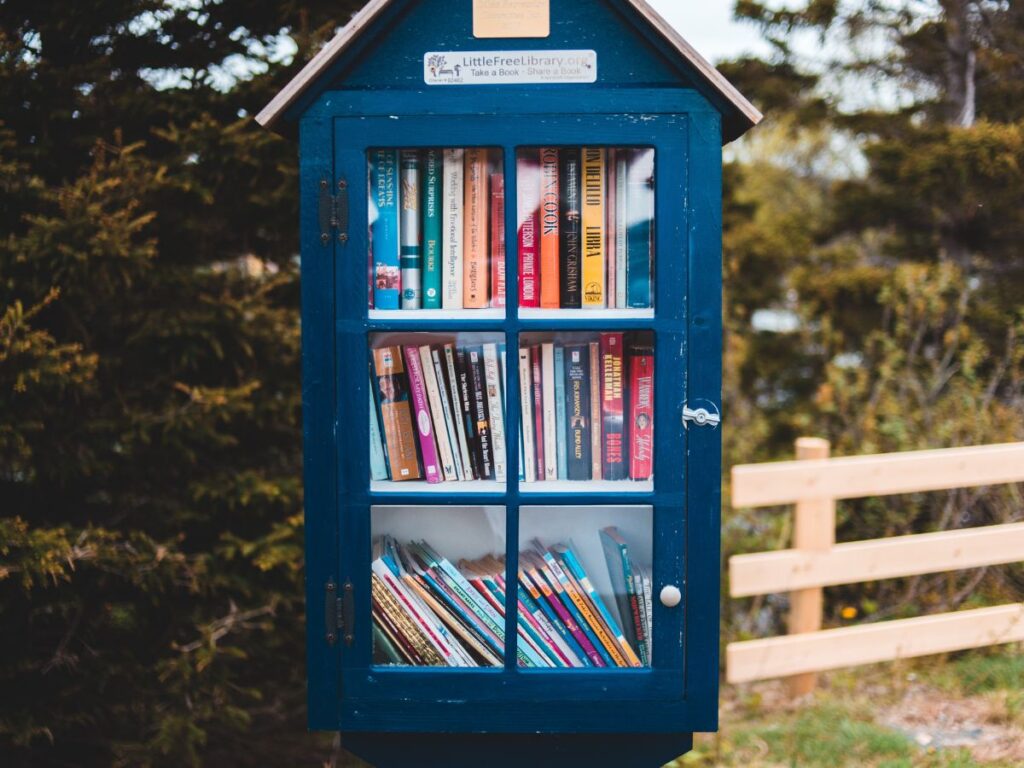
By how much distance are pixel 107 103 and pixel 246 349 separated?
3.10 feet

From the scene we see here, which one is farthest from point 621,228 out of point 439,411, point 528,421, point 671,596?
Answer: point 671,596

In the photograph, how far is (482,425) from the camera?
6.48 ft

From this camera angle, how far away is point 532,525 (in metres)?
1.97

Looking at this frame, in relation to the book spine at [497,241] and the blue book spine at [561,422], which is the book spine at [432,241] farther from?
the blue book spine at [561,422]

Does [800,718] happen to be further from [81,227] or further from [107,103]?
[107,103]

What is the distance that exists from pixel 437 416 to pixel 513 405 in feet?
0.63

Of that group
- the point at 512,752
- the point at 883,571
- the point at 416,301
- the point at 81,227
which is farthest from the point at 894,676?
the point at 81,227

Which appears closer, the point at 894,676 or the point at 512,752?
the point at 512,752

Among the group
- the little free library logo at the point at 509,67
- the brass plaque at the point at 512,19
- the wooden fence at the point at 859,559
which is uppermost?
the brass plaque at the point at 512,19

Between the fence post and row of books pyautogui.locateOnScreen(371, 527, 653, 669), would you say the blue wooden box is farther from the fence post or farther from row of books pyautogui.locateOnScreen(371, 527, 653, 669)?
the fence post

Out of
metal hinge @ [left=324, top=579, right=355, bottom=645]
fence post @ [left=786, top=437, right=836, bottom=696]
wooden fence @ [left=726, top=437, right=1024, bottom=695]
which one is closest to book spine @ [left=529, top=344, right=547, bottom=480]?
metal hinge @ [left=324, top=579, right=355, bottom=645]

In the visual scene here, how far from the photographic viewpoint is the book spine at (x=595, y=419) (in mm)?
1980

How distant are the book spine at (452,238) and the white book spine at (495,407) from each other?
0.14 m

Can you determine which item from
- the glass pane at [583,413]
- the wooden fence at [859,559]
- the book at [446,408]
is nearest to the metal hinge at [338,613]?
the book at [446,408]
